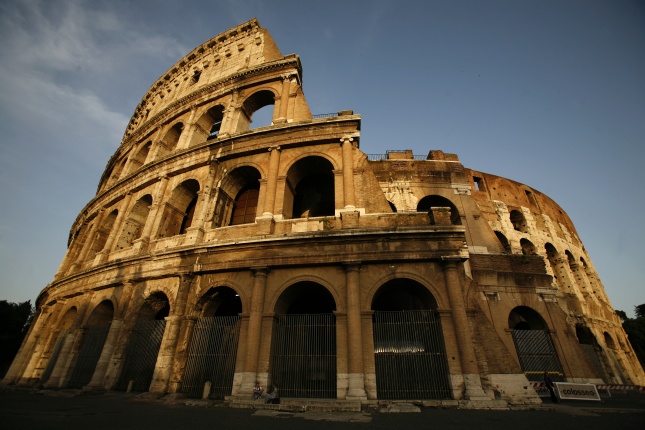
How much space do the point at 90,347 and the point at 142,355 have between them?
298 centimetres

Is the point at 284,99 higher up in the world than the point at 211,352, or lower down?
higher up

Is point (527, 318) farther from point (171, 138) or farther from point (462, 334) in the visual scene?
point (171, 138)

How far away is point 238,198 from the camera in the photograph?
1309 cm

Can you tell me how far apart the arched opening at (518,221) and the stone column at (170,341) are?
61.4ft

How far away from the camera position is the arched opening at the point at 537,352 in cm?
1128

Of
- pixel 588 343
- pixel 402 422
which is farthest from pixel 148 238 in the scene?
pixel 588 343

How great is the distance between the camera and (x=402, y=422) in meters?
5.54

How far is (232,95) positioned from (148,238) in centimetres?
773

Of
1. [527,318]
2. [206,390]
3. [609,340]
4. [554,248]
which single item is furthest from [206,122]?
[609,340]

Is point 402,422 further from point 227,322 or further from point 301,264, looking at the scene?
point 227,322

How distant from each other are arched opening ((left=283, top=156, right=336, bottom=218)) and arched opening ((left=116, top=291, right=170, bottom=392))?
6221 millimetres

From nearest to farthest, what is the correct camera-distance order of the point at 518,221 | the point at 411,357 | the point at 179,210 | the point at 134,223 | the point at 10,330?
the point at 411,357
the point at 179,210
the point at 134,223
the point at 518,221
the point at 10,330

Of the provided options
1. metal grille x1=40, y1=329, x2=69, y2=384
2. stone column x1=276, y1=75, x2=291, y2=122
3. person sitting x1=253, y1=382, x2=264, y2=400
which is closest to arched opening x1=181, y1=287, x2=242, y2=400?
person sitting x1=253, y1=382, x2=264, y2=400

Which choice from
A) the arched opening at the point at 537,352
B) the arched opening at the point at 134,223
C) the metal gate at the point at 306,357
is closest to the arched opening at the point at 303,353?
the metal gate at the point at 306,357
